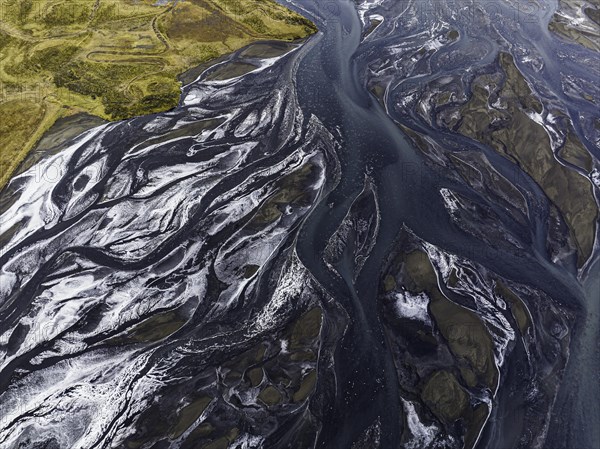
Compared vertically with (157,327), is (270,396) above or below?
below

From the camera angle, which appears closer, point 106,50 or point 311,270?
point 311,270

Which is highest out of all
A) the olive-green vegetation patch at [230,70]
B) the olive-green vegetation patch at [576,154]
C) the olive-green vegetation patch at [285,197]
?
the olive-green vegetation patch at [230,70]

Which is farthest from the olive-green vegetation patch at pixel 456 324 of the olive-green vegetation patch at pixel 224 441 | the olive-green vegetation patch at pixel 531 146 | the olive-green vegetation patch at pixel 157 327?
the olive-green vegetation patch at pixel 157 327

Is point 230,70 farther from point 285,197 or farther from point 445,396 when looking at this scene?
point 445,396

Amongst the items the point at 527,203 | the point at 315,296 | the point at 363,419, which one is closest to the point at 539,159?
the point at 527,203

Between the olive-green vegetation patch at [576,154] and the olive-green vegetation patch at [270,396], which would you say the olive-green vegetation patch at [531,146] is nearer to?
the olive-green vegetation patch at [576,154]

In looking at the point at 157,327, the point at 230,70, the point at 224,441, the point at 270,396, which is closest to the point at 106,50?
the point at 230,70
